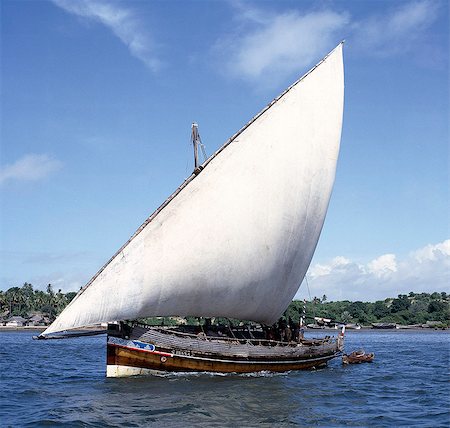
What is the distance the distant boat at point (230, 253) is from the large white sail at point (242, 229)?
51 millimetres

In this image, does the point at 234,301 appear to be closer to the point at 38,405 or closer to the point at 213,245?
the point at 213,245

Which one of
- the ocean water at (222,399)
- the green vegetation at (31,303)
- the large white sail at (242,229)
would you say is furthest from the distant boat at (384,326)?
the large white sail at (242,229)

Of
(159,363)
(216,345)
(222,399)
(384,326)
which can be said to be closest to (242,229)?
(216,345)

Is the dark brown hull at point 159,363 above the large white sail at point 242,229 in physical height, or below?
below

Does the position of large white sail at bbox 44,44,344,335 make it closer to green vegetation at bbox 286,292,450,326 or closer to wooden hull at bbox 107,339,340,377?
wooden hull at bbox 107,339,340,377

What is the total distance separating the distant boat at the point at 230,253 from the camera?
81.6ft

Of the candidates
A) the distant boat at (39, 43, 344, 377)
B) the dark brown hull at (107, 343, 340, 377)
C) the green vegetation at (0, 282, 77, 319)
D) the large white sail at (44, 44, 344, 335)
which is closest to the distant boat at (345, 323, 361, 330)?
the green vegetation at (0, 282, 77, 319)

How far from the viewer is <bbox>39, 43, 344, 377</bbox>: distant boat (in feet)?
81.6

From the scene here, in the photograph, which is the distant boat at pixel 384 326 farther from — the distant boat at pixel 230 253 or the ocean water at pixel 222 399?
the distant boat at pixel 230 253

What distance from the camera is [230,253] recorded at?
27.2m

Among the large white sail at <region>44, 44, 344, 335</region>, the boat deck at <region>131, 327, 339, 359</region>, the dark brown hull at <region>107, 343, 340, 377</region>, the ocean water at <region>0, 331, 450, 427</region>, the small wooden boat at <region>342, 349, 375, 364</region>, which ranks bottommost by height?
the ocean water at <region>0, 331, 450, 427</region>

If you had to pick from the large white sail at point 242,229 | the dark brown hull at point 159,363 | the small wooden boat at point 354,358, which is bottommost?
the small wooden boat at point 354,358

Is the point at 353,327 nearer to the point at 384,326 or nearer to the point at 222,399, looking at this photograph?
the point at 384,326

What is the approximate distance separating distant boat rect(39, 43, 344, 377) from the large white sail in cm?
5
